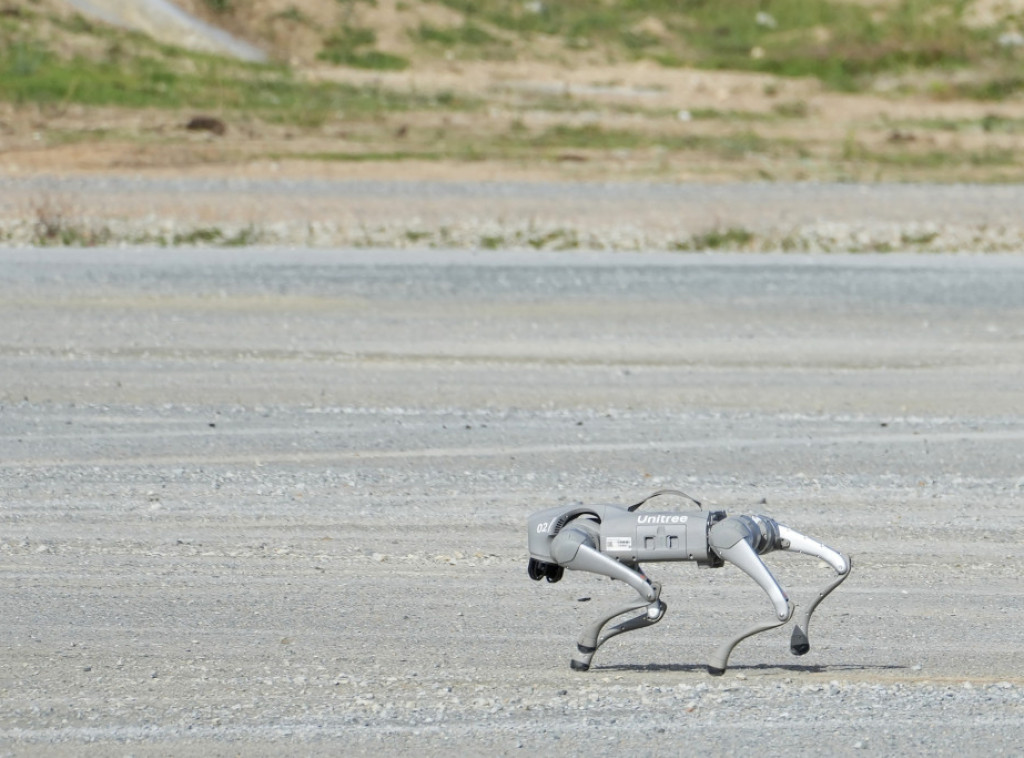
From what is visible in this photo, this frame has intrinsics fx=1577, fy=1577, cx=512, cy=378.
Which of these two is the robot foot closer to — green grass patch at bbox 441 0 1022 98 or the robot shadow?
the robot shadow

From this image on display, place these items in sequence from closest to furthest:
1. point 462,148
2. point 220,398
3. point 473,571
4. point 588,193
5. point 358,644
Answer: point 358,644 → point 473,571 → point 220,398 → point 588,193 → point 462,148

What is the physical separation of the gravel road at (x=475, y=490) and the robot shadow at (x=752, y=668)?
0.02 m

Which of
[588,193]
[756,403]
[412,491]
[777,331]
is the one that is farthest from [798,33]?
[412,491]

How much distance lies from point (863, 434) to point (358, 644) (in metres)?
5.72

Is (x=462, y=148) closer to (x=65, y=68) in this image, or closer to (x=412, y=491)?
(x=65, y=68)

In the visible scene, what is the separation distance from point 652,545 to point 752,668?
109 cm

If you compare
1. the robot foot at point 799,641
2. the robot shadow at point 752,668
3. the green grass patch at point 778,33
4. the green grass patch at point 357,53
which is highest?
the green grass patch at point 778,33

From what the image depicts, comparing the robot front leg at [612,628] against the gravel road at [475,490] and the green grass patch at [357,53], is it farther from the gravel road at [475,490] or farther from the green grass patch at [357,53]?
the green grass patch at [357,53]

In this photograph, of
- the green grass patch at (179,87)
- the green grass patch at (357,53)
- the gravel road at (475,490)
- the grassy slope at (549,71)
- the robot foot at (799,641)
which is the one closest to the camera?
the robot foot at (799,641)

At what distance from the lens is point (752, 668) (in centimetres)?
569

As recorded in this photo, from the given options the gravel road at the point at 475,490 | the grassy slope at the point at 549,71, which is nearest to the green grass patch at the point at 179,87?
the grassy slope at the point at 549,71

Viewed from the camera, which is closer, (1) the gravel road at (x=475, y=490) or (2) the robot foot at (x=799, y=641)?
(2) the robot foot at (x=799, y=641)

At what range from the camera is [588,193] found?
23.8 meters

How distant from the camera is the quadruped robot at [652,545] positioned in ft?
15.6
